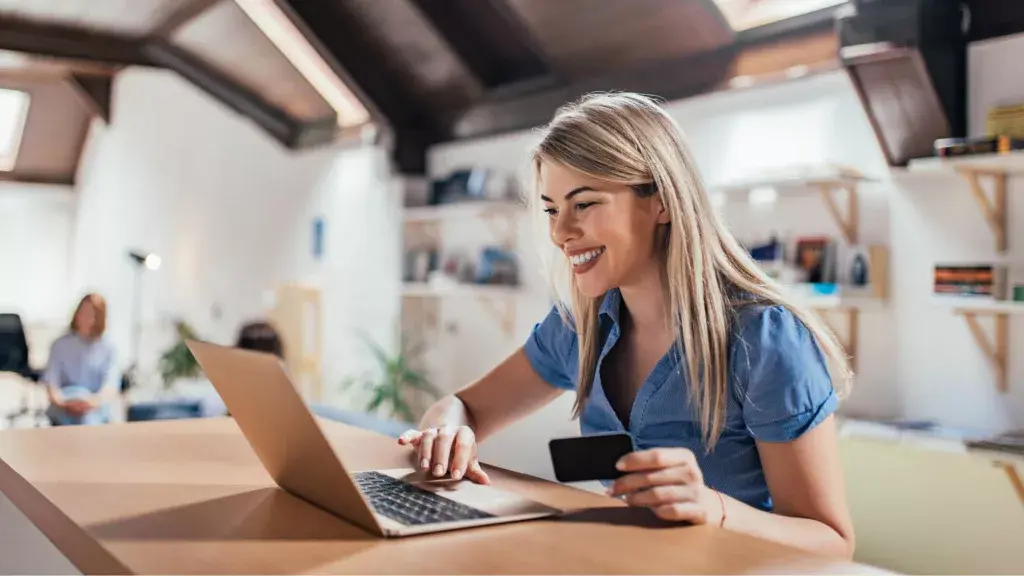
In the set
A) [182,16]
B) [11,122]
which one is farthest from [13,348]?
[11,122]

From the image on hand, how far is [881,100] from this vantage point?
11.3 feet

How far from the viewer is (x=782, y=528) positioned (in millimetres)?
1339

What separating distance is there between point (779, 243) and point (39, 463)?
2.90m

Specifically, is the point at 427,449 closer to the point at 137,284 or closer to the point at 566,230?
the point at 566,230

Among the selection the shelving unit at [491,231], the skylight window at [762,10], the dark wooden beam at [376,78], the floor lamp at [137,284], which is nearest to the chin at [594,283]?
the skylight window at [762,10]

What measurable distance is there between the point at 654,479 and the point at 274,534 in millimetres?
454

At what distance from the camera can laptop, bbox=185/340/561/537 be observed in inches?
44.5

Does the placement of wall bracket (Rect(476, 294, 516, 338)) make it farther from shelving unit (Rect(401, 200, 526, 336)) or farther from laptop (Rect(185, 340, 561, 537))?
laptop (Rect(185, 340, 561, 537))

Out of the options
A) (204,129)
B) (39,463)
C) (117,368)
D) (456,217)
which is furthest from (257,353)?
(117,368)

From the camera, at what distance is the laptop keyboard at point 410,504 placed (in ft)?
3.84

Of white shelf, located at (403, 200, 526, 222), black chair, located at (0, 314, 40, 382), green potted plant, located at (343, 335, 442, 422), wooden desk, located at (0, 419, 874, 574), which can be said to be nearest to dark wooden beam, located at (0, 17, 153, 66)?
black chair, located at (0, 314, 40, 382)

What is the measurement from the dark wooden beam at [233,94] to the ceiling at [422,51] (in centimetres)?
1

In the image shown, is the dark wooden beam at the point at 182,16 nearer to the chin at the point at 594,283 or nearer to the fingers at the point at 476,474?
the chin at the point at 594,283

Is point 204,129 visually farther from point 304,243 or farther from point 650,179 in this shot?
point 650,179
